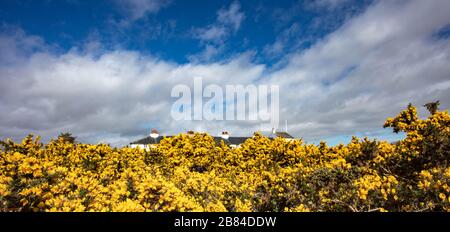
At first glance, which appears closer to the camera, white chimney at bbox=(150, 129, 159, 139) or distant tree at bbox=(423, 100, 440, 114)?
distant tree at bbox=(423, 100, 440, 114)

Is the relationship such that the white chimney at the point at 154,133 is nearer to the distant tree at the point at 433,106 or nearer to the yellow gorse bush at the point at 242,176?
the yellow gorse bush at the point at 242,176

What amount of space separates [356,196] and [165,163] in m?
12.5

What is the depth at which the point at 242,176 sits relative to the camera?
1427 cm

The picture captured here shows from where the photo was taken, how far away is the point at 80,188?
6.75m

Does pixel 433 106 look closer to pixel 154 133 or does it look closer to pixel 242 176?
pixel 242 176


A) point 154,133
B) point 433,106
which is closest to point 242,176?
point 433,106

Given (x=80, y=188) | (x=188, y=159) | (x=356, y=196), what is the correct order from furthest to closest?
(x=188, y=159) < (x=80, y=188) < (x=356, y=196)


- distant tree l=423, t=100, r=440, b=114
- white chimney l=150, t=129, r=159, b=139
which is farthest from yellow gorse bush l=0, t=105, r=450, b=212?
white chimney l=150, t=129, r=159, b=139

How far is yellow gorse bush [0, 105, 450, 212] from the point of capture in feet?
18.5

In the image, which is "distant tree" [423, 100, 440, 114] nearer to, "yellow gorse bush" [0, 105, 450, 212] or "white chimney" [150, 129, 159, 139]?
"yellow gorse bush" [0, 105, 450, 212]

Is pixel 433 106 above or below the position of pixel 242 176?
above
